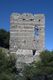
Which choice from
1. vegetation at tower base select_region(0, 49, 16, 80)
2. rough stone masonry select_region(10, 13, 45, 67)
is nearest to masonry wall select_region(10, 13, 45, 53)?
rough stone masonry select_region(10, 13, 45, 67)

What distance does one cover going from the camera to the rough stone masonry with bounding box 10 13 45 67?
46.0 meters

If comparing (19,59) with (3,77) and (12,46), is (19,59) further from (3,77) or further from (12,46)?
(3,77)

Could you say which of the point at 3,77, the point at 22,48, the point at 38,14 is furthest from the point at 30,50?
the point at 3,77

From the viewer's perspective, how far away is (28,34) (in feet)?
151

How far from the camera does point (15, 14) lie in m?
47.5

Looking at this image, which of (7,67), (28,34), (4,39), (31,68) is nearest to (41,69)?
(31,68)

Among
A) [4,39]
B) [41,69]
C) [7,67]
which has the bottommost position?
[41,69]

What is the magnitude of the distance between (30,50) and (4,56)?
4.99m

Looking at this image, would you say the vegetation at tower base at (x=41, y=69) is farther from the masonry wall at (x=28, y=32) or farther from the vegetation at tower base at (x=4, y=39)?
the vegetation at tower base at (x=4, y=39)

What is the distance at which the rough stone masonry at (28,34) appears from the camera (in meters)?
46.0

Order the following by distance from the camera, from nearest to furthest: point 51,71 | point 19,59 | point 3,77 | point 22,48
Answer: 1. point 3,77
2. point 51,71
3. point 19,59
4. point 22,48

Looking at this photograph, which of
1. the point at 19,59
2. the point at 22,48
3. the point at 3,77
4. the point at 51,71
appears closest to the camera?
the point at 3,77

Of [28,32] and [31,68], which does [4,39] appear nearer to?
[28,32]

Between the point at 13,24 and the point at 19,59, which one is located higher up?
the point at 13,24
